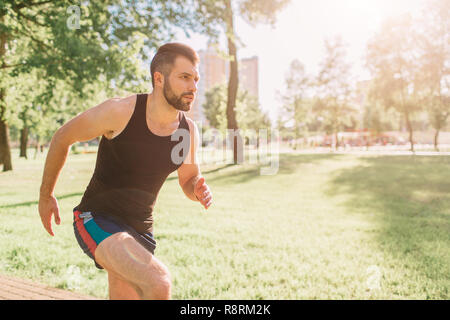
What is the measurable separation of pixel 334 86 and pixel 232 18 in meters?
34.2

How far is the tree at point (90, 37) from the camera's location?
30.4ft

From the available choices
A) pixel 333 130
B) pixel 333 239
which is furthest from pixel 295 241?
pixel 333 130

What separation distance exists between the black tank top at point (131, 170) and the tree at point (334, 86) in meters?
47.7

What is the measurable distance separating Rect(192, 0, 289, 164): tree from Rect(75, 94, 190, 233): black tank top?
9213mm

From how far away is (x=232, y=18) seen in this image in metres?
16.8

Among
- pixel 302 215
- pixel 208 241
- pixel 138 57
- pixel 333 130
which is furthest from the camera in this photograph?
pixel 333 130

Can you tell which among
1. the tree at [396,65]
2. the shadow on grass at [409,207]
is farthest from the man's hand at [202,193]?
the tree at [396,65]

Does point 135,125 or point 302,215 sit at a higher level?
point 135,125

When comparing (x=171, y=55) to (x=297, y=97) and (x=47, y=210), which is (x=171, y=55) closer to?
(x=47, y=210)

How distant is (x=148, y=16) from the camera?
10492 millimetres

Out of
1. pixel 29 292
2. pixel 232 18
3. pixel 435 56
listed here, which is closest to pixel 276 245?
pixel 29 292

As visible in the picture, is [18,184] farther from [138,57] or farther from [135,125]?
[135,125]

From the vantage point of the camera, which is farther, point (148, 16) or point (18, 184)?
point (18, 184)
